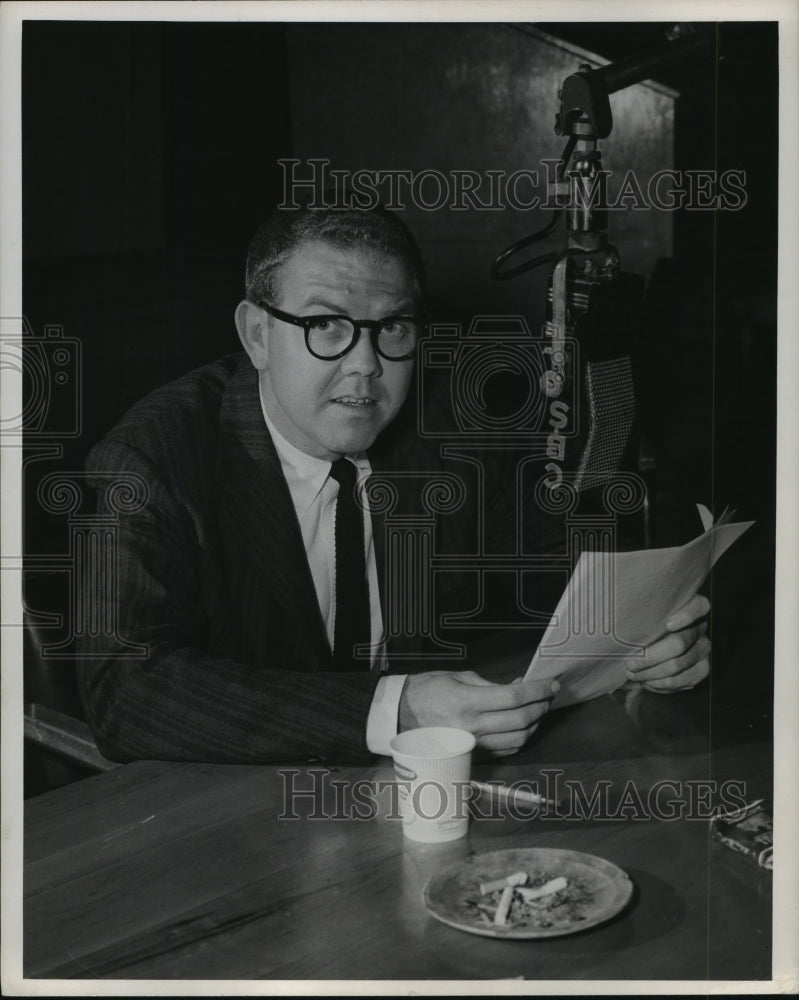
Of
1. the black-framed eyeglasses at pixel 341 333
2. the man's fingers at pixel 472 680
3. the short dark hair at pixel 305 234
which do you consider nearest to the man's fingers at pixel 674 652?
the man's fingers at pixel 472 680

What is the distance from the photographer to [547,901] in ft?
4.21

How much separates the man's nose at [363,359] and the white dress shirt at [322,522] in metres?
0.16

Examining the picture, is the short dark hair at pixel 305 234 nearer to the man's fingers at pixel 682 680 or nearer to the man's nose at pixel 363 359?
the man's nose at pixel 363 359

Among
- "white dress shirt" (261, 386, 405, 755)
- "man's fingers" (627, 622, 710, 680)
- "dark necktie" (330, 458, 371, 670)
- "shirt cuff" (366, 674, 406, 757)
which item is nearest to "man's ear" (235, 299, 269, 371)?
"white dress shirt" (261, 386, 405, 755)

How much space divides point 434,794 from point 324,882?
0.18 m

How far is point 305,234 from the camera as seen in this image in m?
1.71

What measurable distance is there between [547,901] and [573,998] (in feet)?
0.37

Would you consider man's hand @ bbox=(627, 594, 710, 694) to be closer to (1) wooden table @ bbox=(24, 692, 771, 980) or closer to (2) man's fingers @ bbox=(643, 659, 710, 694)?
(2) man's fingers @ bbox=(643, 659, 710, 694)

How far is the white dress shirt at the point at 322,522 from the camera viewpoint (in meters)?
1.83

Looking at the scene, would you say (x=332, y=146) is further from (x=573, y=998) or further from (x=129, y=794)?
(x=573, y=998)

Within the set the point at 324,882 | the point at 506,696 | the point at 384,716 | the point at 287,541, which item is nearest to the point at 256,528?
the point at 287,541

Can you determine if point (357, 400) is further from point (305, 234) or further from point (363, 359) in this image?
point (305, 234)

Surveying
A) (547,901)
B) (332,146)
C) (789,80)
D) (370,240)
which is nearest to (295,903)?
(547,901)

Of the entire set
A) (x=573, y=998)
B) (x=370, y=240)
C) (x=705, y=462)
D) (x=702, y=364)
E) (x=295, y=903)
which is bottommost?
(x=573, y=998)
